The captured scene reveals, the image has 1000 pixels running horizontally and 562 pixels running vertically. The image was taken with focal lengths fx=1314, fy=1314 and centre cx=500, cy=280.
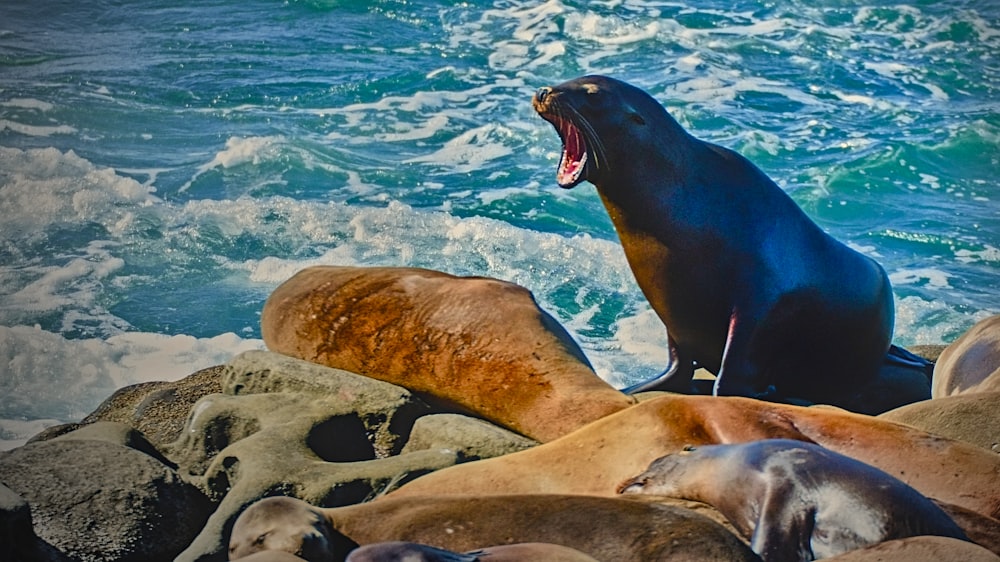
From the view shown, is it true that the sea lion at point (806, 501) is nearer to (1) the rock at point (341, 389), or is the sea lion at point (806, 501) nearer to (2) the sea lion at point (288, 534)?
(2) the sea lion at point (288, 534)

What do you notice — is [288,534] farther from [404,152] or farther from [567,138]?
[404,152]

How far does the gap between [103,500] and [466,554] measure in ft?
5.17

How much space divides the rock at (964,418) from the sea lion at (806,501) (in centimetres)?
119

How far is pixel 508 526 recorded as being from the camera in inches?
125

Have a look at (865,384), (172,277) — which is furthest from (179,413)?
(172,277)

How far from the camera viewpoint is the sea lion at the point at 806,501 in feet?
9.99

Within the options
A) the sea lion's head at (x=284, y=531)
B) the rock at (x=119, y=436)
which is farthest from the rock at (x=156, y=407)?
the sea lion's head at (x=284, y=531)

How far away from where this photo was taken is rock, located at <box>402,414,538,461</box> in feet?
15.3

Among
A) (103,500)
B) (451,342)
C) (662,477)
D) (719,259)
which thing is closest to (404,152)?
(719,259)

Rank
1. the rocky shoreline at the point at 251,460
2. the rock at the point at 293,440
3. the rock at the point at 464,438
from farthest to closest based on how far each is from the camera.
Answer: the rock at the point at 464,438 → the rock at the point at 293,440 → the rocky shoreline at the point at 251,460

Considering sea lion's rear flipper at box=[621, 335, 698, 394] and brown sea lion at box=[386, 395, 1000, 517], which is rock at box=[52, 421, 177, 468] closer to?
brown sea lion at box=[386, 395, 1000, 517]

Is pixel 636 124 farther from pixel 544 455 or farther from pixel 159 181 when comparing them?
pixel 159 181

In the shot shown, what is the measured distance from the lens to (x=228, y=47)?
685 inches

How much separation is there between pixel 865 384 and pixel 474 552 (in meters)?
3.93
